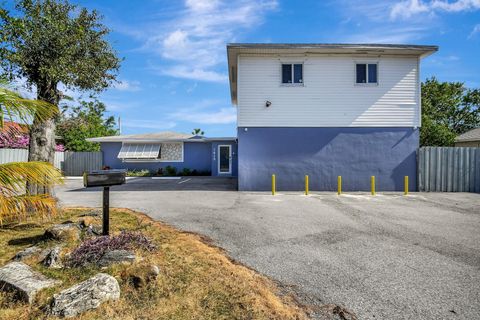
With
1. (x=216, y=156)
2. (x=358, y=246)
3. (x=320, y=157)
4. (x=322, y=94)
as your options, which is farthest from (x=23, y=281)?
(x=216, y=156)

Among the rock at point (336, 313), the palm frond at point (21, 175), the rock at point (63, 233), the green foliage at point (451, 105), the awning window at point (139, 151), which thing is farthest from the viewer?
the green foliage at point (451, 105)

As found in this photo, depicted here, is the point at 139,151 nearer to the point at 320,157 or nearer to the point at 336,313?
the point at 320,157

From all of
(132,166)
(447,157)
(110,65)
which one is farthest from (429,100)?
(110,65)

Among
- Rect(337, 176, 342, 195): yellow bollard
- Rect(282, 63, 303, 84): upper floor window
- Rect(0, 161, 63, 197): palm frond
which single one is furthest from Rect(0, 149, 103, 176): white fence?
Rect(0, 161, 63, 197): palm frond

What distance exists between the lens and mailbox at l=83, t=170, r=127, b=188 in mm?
5066

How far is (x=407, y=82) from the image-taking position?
46.1 ft

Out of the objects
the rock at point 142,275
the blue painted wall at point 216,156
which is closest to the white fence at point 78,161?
the blue painted wall at point 216,156

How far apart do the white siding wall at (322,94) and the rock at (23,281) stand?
1096 cm

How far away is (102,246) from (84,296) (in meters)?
1.58

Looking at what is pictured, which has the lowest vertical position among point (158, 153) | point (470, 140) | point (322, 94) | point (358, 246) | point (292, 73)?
point (358, 246)

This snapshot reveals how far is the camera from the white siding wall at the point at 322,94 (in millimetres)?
13867

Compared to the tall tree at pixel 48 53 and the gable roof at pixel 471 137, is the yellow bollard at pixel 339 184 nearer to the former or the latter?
the tall tree at pixel 48 53

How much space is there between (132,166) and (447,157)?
866 inches

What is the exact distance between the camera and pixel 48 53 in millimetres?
7641
